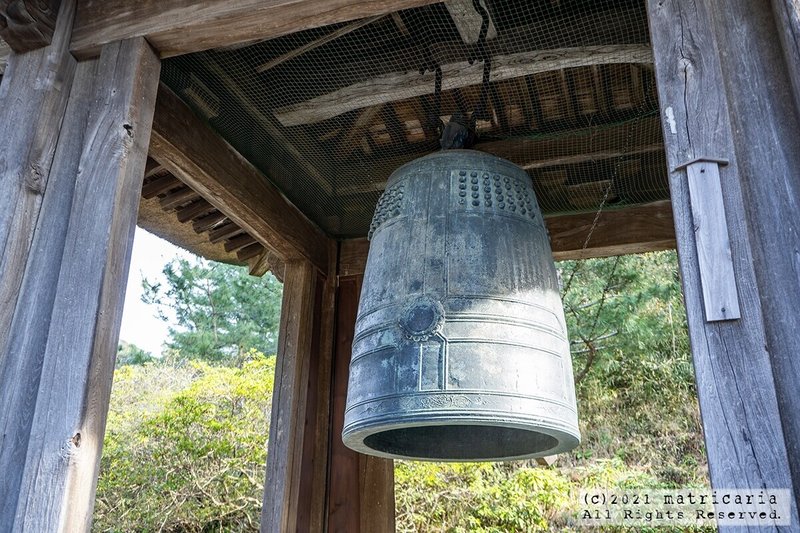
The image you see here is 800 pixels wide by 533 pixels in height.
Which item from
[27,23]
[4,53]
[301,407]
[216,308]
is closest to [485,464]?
[301,407]

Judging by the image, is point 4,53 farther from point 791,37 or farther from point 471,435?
point 791,37

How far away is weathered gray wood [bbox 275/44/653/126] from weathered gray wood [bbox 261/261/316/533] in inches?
39.8

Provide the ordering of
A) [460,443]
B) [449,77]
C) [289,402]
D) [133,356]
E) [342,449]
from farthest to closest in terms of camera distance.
Result: 1. [133,356]
2. [342,449]
3. [289,402]
4. [449,77]
5. [460,443]

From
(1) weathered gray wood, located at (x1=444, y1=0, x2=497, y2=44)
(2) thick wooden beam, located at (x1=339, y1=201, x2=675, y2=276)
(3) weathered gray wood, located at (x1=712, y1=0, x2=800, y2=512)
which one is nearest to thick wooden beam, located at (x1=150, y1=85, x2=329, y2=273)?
(1) weathered gray wood, located at (x1=444, y1=0, x2=497, y2=44)

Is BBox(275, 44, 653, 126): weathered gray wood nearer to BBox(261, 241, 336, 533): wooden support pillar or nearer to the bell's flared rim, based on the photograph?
BBox(261, 241, 336, 533): wooden support pillar

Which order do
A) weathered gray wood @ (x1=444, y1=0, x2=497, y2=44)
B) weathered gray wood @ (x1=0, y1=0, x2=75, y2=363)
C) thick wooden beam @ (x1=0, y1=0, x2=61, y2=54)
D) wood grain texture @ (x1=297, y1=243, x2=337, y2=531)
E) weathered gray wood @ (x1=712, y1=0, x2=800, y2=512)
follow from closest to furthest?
weathered gray wood @ (x1=712, y1=0, x2=800, y2=512) → weathered gray wood @ (x1=0, y1=0, x2=75, y2=363) → thick wooden beam @ (x1=0, y1=0, x2=61, y2=54) → weathered gray wood @ (x1=444, y1=0, x2=497, y2=44) → wood grain texture @ (x1=297, y1=243, x2=337, y2=531)

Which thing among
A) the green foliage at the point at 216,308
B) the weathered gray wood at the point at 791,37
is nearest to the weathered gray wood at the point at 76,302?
the weathered gray wood at the point at 791,37

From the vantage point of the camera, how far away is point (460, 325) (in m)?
2.24

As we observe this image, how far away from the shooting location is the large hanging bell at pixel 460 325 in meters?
2.15

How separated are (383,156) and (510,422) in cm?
199

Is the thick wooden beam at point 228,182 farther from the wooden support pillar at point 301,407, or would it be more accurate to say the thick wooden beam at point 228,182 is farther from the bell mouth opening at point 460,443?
the bell mouth opening at point 460,443

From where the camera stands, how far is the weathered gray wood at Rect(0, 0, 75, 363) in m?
2.22

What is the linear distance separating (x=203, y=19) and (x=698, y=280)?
1.75 metres

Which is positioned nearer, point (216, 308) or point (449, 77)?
point (449, 77)
